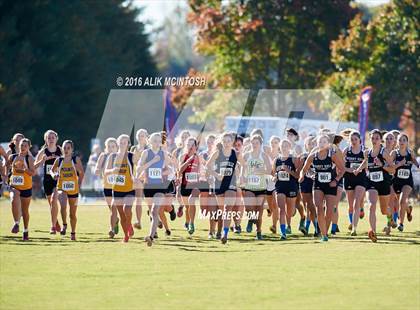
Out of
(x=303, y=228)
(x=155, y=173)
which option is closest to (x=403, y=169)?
(x=303, y=228)

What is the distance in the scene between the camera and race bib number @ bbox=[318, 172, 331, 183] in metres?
20.4

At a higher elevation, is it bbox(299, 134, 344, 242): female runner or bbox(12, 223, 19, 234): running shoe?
bbox(299, 134, 344, 242): female runner

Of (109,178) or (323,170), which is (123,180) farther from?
(323,170)

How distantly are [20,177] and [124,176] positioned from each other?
2.71 metres

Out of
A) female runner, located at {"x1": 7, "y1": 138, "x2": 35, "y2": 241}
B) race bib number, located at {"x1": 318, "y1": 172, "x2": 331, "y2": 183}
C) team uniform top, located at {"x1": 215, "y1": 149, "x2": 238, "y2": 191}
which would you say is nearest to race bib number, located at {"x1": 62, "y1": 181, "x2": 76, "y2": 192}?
female runner, located at {"x1": 7, "y1": 138, "x2": 35, "y2": 241}

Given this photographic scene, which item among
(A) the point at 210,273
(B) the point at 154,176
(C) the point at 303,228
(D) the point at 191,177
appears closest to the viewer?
(A) the point at 210,273

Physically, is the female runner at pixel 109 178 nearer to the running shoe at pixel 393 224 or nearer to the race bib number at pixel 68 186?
the race bib number at pixel 68 186

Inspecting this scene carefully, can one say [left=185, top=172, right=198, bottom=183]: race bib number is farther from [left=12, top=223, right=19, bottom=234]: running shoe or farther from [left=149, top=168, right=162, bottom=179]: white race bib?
[left=12, top=223, right=19, bottom=234]: running shoe

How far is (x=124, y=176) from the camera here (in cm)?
2088

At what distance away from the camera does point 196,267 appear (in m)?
16.8

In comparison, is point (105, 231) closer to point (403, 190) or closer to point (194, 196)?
point (194, 196)

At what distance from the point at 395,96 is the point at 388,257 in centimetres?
2868

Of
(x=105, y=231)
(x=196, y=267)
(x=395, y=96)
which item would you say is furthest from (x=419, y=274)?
(x=395, y=96)

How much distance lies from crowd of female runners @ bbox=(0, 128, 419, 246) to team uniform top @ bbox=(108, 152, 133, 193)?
0.06 feet
